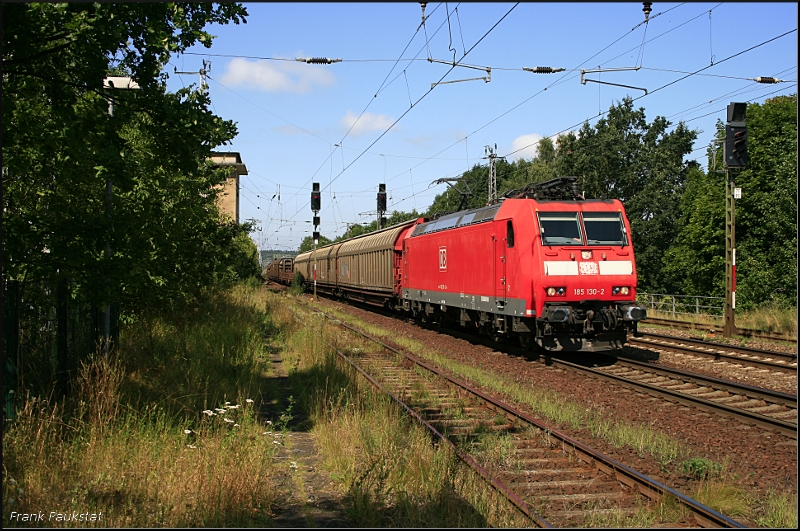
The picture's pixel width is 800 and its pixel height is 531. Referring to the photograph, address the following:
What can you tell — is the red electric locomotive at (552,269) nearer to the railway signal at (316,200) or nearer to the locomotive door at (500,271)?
the locomotive door at (500,271)

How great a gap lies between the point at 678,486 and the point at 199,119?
5.95 m

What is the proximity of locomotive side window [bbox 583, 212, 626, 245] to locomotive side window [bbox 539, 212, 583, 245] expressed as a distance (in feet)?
0.75

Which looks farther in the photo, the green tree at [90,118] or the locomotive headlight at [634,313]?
the locomotive headlight at [634,313]

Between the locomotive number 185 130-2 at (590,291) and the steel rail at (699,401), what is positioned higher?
the locomotive number 185 130-2 at (590,291)

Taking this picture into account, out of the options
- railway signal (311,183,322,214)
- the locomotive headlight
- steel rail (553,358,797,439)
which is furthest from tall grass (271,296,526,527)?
railway signal (311,183,322,214)

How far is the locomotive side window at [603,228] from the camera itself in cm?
1382

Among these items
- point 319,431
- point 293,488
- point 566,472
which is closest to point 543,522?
point 566,472

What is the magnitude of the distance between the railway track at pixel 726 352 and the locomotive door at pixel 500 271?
4.46 m

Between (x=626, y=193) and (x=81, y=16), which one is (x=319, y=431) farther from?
(x=626, y=193)

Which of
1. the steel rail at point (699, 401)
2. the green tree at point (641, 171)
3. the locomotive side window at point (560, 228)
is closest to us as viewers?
the steel rail at point (699, 401)

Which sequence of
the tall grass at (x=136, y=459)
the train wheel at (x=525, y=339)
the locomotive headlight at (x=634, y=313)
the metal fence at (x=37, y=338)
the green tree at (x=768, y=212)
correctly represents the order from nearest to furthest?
the tall grass at (x=136, y=459), the metal fence at (x=37, y=338), the locomotive headlight at (x=634, y=313), the train wheel at (x=525, y=339), the green tree at (x=768, y=212)

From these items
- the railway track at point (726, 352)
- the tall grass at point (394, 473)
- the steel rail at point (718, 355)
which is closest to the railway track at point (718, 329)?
the railway track at point (726, 352)

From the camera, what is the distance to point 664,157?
4659 centimetres

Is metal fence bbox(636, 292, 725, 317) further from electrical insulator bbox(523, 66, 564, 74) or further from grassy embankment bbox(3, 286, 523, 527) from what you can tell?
grassy embankment bbox(3, 286, 523, 527)
